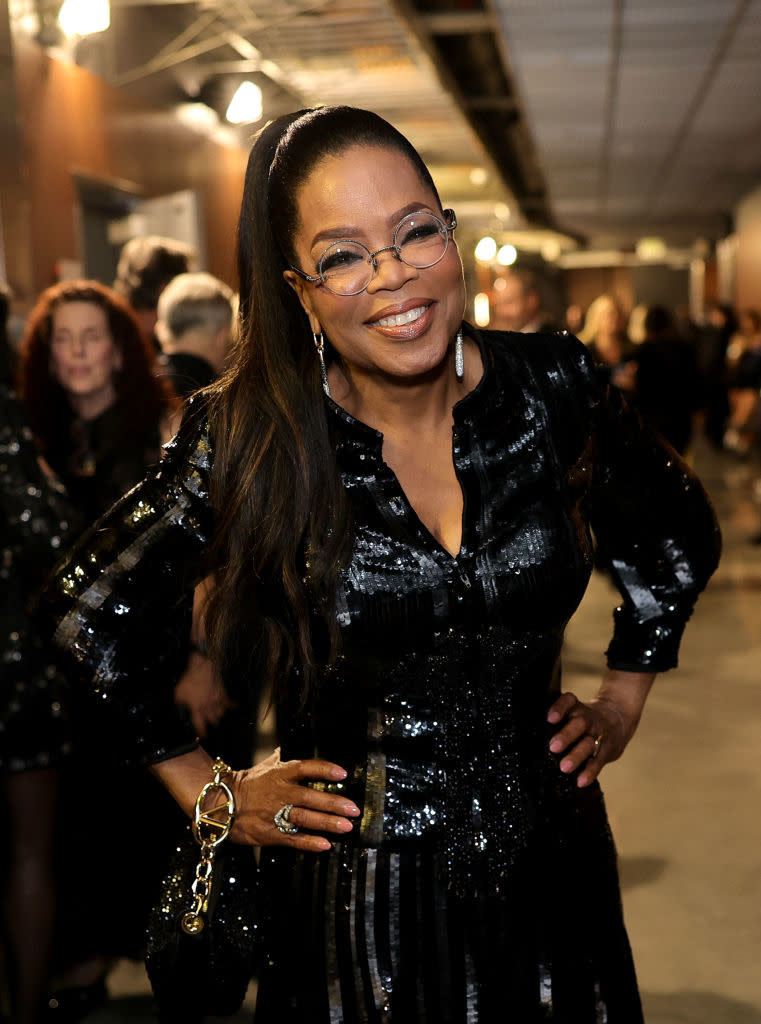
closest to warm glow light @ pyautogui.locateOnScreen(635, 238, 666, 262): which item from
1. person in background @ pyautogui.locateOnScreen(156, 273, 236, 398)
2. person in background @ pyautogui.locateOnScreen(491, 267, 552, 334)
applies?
person in background @ pyautogui.locateOnScreen(491, 267, 552, 334)

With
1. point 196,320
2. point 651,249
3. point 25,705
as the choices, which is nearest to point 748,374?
point 196,320

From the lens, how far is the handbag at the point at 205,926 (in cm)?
139

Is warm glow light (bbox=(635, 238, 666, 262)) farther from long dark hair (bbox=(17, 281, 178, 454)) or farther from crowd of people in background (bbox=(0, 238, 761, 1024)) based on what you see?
long dark hair (bbox=(17, 281, 178, 454))

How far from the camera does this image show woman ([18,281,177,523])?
318cm

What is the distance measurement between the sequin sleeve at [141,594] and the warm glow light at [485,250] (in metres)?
15.8

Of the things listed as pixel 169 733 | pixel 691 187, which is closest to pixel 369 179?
pixel 169 733

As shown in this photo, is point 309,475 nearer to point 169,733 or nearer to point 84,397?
point 169,733

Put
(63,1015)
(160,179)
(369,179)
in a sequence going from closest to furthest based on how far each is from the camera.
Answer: (369,179) < (63,1015) < (160,179)

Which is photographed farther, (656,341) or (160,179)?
(160,179)

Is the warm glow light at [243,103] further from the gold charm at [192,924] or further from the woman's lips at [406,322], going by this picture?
the gold charm at [192,924]

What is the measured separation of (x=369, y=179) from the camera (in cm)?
133

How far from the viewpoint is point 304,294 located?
1.42 metres

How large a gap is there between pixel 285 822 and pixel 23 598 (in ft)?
4.54

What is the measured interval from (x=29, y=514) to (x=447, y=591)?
150cm
